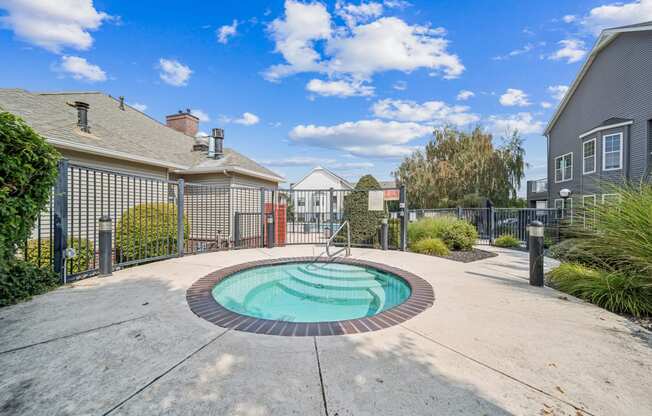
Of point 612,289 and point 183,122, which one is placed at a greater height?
point 183,122

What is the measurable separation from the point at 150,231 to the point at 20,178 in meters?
3.75

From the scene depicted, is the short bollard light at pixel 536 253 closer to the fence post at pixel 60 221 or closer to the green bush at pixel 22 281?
the green bush at pixel 22 281

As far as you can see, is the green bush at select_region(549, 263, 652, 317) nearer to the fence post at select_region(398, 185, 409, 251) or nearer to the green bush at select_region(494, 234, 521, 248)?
the fence post at select_region(398, 185, 409, 251)

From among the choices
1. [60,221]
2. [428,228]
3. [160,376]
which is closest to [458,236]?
[428,228]

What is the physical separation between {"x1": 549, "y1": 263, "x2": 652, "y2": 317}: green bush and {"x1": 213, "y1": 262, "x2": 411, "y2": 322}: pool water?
7.99ft

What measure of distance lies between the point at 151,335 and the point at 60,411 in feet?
3.33

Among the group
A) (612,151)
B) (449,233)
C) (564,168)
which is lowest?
(449,233)

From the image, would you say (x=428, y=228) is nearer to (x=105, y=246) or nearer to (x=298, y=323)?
(x=298, y=323)

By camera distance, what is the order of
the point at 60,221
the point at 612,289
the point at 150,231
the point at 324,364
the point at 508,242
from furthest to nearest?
1. the point at 508,242
2. the point at 150,231
3. the point at 60,221
4. the point at 612,289
5. the point at 324,364

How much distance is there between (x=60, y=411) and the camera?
1646 millimetres

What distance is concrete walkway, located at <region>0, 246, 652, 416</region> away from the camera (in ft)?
5.66

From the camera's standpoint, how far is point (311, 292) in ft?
16.9

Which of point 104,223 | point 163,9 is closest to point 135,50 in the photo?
point 163,9

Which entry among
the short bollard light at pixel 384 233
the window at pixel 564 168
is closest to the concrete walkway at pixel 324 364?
the short bollard light at pixel 384 233
